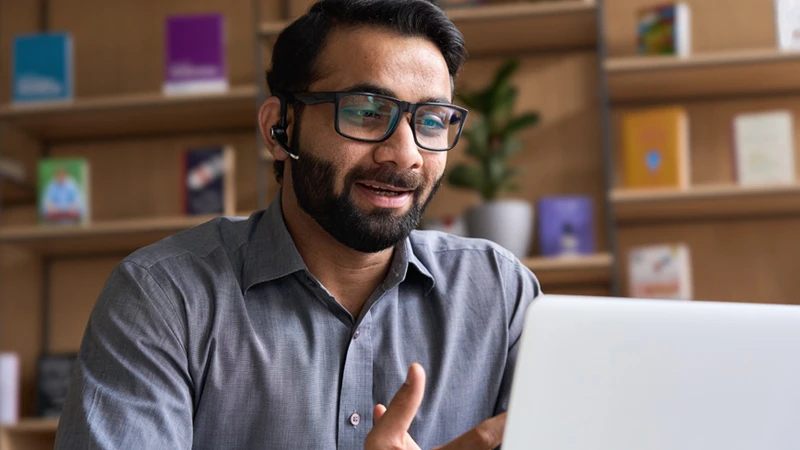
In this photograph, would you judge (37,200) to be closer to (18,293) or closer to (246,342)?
(18,293)

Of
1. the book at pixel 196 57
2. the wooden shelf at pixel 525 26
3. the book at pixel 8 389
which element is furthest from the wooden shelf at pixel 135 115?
the book at pixel 8 389

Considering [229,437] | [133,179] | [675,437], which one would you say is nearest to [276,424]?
[229,437]

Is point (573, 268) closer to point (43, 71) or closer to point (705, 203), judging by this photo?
point (705, 203)

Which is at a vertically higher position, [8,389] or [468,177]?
[468,177]

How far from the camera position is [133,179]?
3.06m

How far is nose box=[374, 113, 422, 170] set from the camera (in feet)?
4.39

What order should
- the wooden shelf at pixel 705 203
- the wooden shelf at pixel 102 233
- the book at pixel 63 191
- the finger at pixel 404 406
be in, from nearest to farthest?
the finger at pixel 404 406
the wooden shelf at pixel 705 203
the wooden shelf at pixel 102 233
the book at pixel 63 191

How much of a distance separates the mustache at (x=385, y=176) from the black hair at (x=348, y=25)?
16 centimetres

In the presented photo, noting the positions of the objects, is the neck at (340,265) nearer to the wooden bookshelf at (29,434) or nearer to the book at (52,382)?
the wooden bookshelf at (29,434)

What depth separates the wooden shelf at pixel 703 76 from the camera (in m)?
2.54

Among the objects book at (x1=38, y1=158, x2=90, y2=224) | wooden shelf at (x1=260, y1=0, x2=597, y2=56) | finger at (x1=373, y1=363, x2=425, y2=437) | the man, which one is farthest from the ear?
book at (x1=38, y1=158, x2=90, y2=224)

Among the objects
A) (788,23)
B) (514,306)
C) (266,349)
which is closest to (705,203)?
(788,23)

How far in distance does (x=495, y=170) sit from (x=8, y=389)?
1613 millimetres

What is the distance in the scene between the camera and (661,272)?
2.60 m
